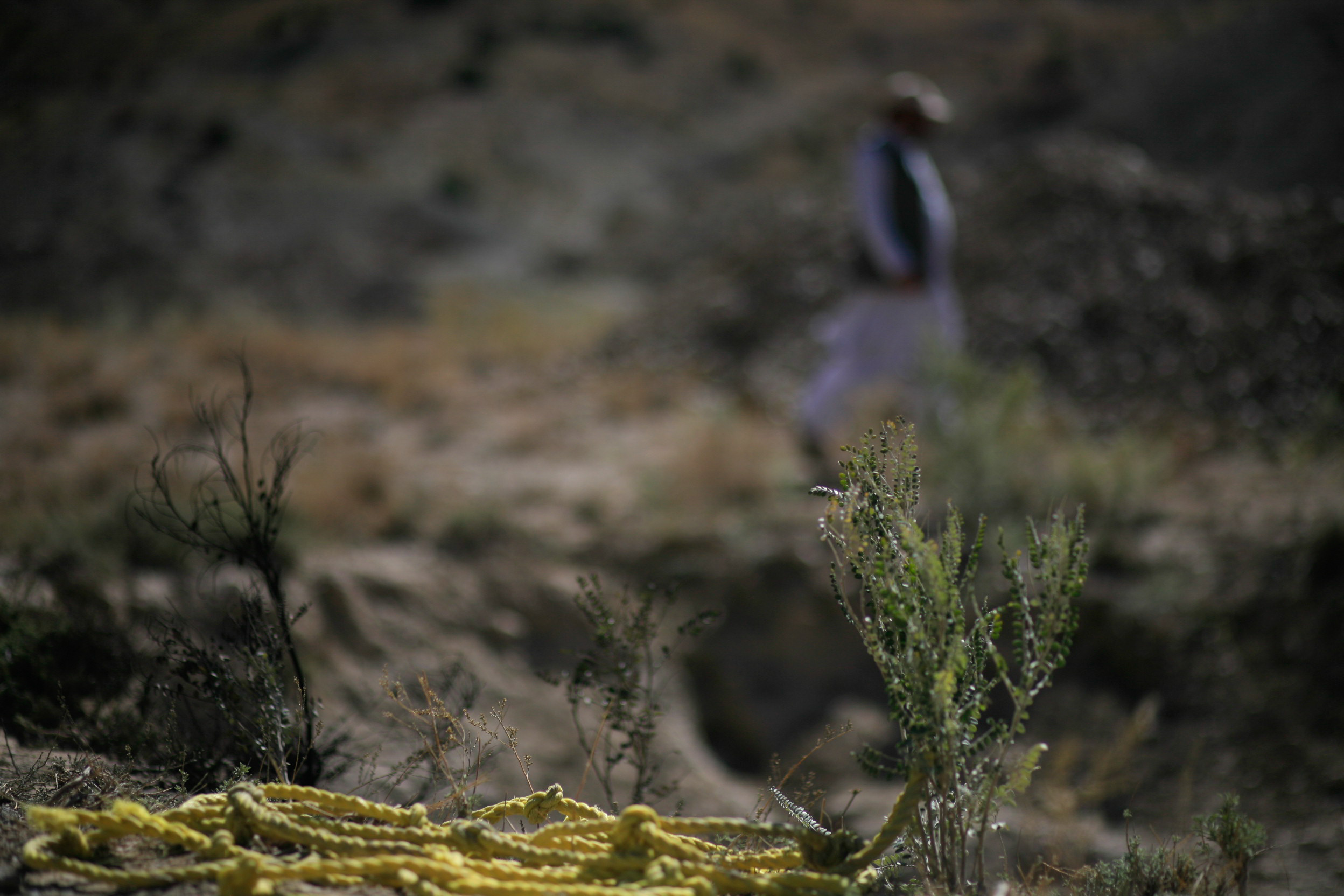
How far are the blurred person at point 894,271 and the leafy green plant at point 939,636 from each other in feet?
12.1

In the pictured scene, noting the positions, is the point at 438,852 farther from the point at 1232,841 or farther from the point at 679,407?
the point at 679,407

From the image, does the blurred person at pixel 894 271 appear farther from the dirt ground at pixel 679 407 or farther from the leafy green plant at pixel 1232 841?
the leafy green plant at pixel 1232 841

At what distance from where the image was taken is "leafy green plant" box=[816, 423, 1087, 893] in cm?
124

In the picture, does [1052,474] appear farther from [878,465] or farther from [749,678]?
[878,465]

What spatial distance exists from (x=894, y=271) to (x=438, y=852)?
4508 millimetres

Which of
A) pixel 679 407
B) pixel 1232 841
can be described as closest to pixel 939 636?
pixel 1232 841

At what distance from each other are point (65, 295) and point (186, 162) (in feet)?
18.6

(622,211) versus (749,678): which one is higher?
(622,211)

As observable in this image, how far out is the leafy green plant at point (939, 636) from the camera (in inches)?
48.8

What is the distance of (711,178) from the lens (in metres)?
22.6

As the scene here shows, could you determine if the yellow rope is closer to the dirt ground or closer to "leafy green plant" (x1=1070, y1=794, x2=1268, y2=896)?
the dirt ground

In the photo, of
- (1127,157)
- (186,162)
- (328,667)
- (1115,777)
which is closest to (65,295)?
(186,162)

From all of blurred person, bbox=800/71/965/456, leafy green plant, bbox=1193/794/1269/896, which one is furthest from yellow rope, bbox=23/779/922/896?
blurred person, bbox=800/71/965/456

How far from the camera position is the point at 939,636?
1.33 meters
